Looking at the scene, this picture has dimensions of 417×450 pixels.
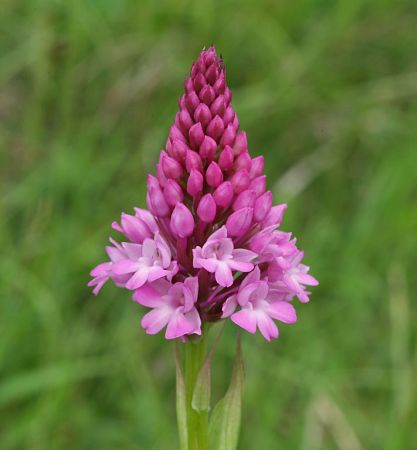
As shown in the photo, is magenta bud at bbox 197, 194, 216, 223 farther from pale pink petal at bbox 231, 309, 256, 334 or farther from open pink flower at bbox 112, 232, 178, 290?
pale pink petal at bbox 231, 309, 256, 334

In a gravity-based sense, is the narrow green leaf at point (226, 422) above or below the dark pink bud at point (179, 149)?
below

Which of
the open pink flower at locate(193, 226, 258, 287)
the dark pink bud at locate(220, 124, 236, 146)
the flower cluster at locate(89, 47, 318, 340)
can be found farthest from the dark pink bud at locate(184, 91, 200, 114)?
the open pink flower at locate(193, 226, 258, 287)

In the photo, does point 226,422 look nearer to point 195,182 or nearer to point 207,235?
Result: point 207,235

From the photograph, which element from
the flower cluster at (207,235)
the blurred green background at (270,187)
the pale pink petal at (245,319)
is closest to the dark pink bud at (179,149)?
the flower cluster at (207,235)

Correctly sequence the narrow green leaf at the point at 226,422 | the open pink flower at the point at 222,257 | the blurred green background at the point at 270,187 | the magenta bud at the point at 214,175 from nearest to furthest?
the open pink flower at the point at 222,257, the magenta bud at the point at 214,175, the narrow green leaf at the point at 226,422, the blurred green background at the point at 270,187

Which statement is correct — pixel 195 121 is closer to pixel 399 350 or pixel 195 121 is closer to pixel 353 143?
pixel 399 350

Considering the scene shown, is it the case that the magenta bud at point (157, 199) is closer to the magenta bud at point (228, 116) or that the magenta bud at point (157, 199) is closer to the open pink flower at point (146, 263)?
the open pink flower at point (146, 263)

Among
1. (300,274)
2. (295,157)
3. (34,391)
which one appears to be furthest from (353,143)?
(300,274)
